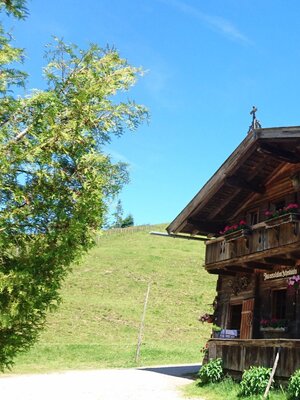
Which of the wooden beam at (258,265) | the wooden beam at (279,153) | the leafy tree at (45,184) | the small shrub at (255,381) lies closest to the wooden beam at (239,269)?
the wooden beam at (258,265)

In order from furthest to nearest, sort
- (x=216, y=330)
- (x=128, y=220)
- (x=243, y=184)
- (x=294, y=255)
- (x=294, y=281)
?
(x=128, y=220), (x=216, y=330), (x=243, y=184), (x=294, y=281), (x=294, y=255)

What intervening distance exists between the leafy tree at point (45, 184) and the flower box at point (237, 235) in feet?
27.8

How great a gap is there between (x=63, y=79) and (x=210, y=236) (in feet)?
42.9

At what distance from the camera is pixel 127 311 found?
123 feet

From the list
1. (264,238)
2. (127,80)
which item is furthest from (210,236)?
(127,80)

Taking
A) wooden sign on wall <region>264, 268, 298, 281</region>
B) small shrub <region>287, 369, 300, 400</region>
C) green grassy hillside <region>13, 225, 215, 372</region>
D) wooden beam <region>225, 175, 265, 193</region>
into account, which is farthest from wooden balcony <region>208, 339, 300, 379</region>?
green grassy hillside <region>13, 225, 215, 372</region>

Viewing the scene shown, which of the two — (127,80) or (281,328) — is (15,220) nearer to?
(127,80)

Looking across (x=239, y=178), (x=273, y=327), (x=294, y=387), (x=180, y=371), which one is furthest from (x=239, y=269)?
(x=180, y=371)

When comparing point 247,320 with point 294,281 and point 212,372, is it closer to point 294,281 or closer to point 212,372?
point 212,372

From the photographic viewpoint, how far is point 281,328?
13.4 metres

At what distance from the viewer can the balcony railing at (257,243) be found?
12445mm

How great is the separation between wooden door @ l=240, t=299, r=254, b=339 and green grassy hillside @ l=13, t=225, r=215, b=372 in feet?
17.2

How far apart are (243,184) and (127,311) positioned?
24463 mm

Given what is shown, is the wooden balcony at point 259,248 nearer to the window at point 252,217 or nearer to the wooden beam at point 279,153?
the window at point 252,217
